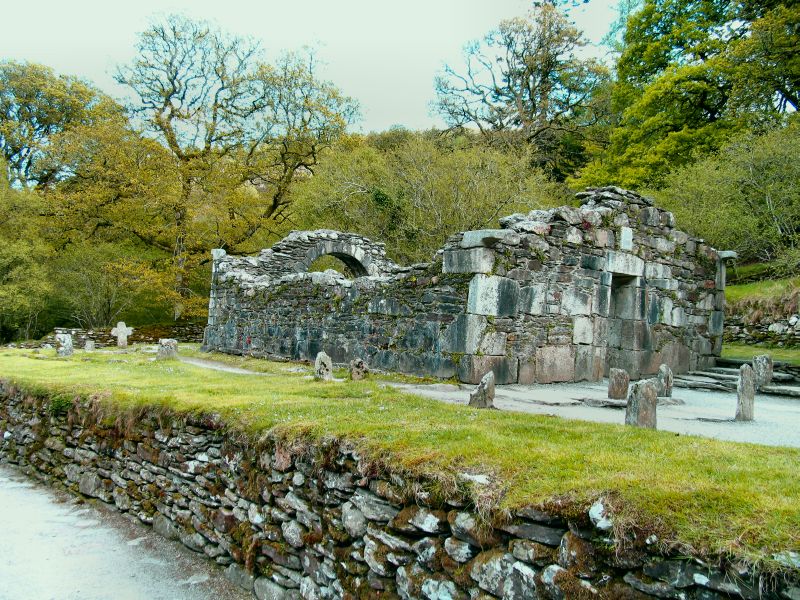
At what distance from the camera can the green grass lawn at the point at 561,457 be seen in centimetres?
329

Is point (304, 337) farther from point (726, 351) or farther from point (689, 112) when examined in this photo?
point (689, 112)

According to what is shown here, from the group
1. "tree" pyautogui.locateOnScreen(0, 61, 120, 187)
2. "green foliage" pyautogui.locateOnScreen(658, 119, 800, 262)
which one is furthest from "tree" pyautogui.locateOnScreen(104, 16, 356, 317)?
"green foliage" pyautogui.locateOnScreen(658, 119, 800, 262)

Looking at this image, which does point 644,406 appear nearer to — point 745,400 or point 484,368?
point 745,400

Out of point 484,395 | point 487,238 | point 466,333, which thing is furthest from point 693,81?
point 484,395

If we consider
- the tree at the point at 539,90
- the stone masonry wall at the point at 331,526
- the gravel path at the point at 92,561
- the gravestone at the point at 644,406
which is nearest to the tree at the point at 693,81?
the tree at the point at 539,90

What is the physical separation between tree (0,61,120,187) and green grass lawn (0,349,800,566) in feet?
116

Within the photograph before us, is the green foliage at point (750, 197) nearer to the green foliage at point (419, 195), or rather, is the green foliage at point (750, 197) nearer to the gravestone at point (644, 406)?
the green foliage at point (419, 195)

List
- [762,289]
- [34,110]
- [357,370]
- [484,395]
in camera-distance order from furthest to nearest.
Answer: [34,110], [762,289], [357,370], [484,395]

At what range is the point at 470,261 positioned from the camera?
1112 centimetres

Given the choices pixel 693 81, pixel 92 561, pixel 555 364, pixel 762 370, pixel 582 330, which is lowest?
pixel 92 561

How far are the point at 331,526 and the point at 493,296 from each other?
21.9 feet

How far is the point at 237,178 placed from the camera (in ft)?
110

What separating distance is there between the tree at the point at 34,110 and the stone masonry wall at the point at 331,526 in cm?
3384

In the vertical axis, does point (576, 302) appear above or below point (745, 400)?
above
